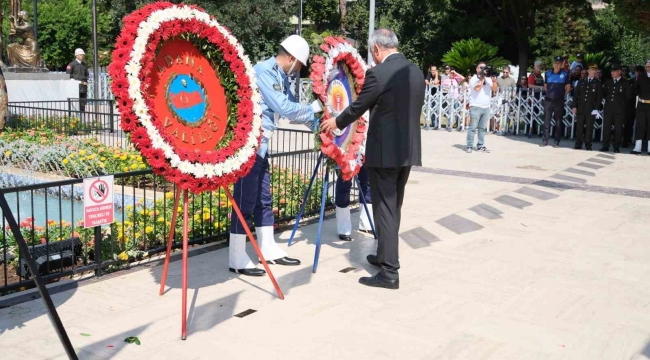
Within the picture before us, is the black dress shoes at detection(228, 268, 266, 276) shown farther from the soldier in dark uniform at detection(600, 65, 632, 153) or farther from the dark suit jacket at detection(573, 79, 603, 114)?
the dark suit jacket at detection(573, 79, 603, 114)

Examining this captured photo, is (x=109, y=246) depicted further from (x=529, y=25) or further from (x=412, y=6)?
(x=412, y=6)

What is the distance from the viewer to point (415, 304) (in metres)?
5.56

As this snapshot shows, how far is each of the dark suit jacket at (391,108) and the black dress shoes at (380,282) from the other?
38.2 inches

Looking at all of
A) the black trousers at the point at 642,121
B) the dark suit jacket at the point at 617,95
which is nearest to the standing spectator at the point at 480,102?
the dark suit jacket at the point at 617,95

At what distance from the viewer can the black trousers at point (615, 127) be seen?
16.5 meters

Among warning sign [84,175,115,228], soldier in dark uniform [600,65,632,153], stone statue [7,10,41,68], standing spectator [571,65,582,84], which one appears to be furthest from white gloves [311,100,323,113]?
stone statue [7,10,41,68]

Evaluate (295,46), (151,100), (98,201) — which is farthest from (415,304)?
(98,201)

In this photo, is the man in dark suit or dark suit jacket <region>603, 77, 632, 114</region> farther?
dark suit jacket <region>603, 77, 632, 114</region>

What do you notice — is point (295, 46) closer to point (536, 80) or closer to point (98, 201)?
point (98, 201)

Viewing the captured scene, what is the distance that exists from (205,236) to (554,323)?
3679 millimetres

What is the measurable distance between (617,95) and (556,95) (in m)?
1.45

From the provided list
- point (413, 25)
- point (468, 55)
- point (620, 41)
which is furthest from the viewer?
point (413, 25)

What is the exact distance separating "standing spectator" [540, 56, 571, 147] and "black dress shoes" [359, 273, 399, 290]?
12556 mm

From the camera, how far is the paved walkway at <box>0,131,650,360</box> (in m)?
4.67
